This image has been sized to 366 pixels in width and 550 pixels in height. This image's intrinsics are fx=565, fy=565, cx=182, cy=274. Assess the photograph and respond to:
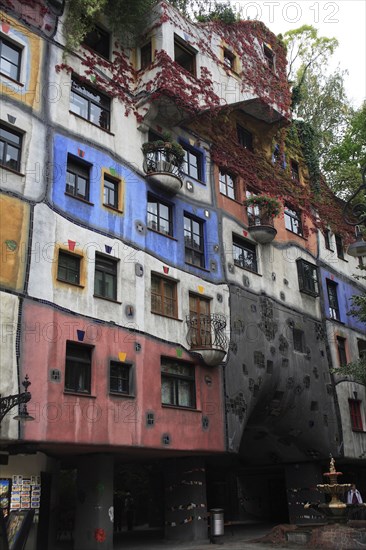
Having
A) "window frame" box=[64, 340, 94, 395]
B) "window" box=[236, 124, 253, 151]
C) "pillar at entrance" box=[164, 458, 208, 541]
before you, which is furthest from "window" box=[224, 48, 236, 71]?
"pillar at entrance" box=[164, 458, 208, 541]

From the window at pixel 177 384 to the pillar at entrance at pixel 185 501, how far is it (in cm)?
242

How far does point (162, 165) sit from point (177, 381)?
22.2 ft

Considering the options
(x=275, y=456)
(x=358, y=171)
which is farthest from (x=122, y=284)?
(x=358, y=171)

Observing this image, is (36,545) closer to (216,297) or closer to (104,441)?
(104,441)

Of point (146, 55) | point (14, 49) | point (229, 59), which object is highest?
point (229, 59)

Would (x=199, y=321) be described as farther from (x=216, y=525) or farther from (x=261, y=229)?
(x=216, y=525)

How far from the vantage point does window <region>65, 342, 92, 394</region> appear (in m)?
13.8

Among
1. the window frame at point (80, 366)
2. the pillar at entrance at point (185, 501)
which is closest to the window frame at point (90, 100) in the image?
the window frame at point (80, 366)

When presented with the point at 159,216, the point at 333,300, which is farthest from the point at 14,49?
the point at 333,300

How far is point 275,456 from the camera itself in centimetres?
2302

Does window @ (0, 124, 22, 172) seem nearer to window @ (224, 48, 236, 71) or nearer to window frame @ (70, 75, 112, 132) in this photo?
window frame @ (70, 75, 112, 132)

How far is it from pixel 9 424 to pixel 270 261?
40.9 ft

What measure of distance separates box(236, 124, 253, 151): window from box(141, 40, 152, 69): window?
5247mm

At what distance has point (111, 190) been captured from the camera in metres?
16.8
